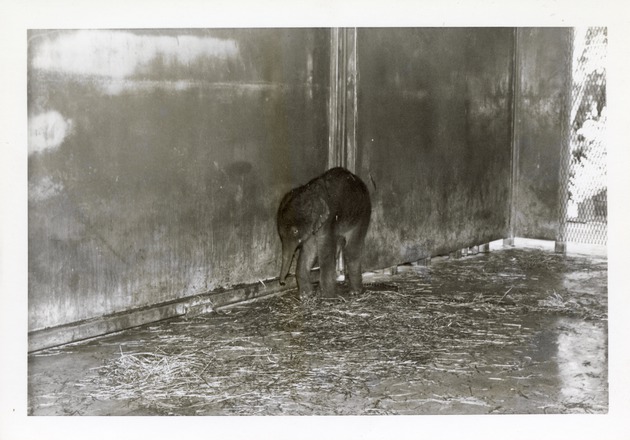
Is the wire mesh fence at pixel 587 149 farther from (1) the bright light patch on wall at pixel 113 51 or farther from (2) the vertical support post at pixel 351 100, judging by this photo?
(1) the bright light patch on wall at pixel 113 51

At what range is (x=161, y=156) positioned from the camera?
5.54 meters

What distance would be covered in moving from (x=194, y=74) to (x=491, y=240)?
5.14 metres

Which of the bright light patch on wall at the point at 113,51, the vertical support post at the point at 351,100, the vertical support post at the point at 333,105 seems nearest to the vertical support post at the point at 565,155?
the vertical support post at the point at 351,100

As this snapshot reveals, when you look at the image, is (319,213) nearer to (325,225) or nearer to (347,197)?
(325,225)

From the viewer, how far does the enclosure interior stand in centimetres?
499

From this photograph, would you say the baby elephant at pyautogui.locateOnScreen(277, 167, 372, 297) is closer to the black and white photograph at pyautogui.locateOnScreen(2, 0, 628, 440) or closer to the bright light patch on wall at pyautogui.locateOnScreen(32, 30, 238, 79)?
the black and white photograph at pyautogui.locateOnScreen(2, 0, 628, 440)

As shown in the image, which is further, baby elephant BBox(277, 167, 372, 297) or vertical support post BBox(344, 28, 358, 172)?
vertical support post BBox(344, 28, 358, 172)

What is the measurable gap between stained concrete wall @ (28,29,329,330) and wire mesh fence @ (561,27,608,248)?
3.77m

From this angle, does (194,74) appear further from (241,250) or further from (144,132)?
(241,250)

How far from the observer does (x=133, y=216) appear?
5.41 meters

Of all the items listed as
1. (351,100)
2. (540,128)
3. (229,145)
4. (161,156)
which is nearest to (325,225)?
(229,145)

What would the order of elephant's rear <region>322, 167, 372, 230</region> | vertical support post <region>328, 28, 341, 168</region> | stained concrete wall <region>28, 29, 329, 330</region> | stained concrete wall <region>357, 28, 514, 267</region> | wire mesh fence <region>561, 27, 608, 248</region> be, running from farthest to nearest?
wire mesh fence <region>561, 27, 608, 248</region> → stained concrete wall <region>357, 28, 514, 267</region> → vertical support post <region>328, 28, 341, 168</region> → elephant's rear <region>322, 167, 372, 230</region> → stained concrete wall <region>28, 29, 329, 330</region>

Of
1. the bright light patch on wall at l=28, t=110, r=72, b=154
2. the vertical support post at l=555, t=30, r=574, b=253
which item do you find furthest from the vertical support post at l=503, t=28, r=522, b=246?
the bright light patch on wall at l=28, t=110, r=72, b=154

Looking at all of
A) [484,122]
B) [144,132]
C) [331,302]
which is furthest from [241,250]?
[484,122]
